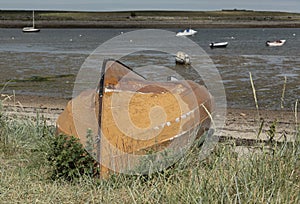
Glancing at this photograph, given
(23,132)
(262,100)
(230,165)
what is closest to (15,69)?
(262,100)

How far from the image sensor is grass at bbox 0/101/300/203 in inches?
173

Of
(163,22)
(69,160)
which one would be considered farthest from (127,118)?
(163,22)

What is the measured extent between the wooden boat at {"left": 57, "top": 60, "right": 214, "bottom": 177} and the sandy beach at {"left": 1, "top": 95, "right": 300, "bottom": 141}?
109 inches

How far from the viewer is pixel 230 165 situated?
497cm

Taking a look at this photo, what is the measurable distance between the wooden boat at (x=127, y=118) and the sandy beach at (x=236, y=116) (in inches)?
109

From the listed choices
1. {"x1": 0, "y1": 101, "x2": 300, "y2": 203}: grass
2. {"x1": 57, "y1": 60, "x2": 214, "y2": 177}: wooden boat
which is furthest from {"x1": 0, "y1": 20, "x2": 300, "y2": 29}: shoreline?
{"x1": 0, "y1": 101, "x2": 300, "y2": 203}: grass

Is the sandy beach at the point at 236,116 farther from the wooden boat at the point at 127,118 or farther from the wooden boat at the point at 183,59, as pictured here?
the wooden boat at the point at 183,59

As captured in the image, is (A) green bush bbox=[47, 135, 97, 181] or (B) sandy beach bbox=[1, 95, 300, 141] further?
(B) sandy beach bbox=[1, 95, 300, 141]

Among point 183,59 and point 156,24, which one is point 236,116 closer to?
point 183,59

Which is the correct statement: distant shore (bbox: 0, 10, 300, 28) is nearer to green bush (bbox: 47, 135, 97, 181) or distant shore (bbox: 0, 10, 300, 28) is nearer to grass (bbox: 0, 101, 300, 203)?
green bush (bbox: 47, 135, 97, 181)

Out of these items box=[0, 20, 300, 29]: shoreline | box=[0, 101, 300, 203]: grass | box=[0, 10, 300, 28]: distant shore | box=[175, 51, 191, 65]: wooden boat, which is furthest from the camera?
box=[0, 10, 300, 28]: distant shore

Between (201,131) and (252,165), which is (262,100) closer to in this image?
(201,131)

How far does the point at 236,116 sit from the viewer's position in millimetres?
13281

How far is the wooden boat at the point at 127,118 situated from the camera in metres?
6.11
